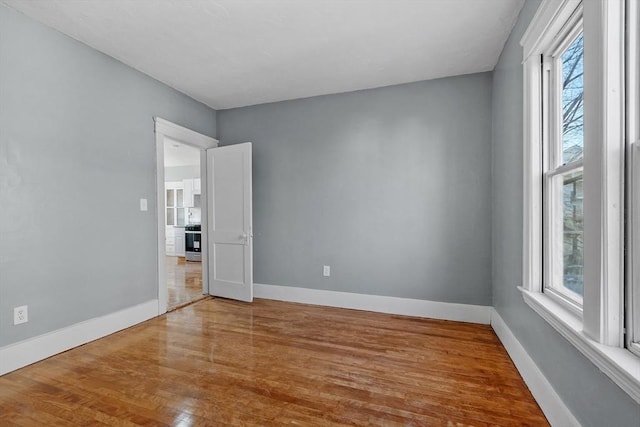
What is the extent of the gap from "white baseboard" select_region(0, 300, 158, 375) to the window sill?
3.40 meters

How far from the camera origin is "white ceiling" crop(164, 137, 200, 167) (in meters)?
6.39

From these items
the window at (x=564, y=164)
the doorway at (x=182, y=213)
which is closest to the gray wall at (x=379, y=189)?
the window at (x=564, y=164)

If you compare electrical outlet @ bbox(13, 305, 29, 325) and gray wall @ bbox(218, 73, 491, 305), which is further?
gray wall @ bbox(218, 73, 491, 305)

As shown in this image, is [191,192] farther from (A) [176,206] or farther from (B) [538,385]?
(B) [538,385]

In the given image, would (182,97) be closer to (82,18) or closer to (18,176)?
(82,18)

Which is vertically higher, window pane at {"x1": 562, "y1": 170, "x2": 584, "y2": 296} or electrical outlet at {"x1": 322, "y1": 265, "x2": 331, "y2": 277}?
window pane at {"x1": 562, "y1": 170, "x2": 584, "y2": 296}

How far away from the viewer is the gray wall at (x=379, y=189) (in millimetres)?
3082

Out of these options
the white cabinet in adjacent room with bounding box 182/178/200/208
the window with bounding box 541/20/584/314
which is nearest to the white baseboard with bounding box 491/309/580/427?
the window with bounding box 541/20/584/314

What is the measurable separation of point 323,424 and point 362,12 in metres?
2.69

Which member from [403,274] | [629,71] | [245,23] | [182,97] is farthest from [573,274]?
[182,97]

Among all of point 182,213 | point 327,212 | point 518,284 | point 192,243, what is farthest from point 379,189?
point 182,213

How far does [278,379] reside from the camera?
199cm

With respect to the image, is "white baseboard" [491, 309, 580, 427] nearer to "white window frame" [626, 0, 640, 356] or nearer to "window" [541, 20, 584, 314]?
"window" [541, 20, 584, 314]

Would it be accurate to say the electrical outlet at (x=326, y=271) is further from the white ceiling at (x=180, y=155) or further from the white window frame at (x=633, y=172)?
the white ceiling at (x=180, y=155)
